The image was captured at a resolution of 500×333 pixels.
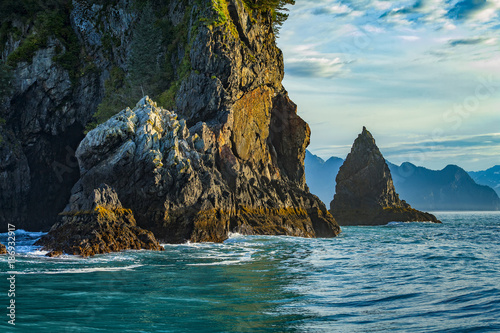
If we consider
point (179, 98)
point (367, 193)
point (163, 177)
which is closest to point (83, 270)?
point (163, 177)

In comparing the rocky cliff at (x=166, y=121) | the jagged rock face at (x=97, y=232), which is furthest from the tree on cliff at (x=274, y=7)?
the jagged rock face at (x=97, y=232)

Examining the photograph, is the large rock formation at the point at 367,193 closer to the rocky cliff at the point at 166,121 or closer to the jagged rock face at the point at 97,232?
the rocky cliff at the point at 166,121

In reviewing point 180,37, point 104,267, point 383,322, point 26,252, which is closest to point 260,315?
point 383,322

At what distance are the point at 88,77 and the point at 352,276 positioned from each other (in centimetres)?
4773

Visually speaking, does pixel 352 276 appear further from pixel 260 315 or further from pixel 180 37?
pixel 180 37

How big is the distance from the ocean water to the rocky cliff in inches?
478

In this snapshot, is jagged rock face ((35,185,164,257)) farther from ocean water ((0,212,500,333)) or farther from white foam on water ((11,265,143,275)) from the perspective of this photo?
white foam on water ((11,265,143,275))

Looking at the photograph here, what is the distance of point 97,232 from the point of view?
27.7 metres

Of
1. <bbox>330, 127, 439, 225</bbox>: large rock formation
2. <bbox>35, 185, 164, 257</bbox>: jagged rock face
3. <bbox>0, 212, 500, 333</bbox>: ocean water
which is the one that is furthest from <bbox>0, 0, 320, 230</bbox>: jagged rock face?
<bbox>330, 127, 439, 225</bbox>: large rock formation

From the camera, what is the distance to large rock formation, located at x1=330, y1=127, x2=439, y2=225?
9656cm

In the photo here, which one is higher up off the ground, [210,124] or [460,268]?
[210,124]

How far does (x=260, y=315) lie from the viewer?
1248cm

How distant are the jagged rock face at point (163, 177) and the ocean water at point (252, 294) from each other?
1013 cm

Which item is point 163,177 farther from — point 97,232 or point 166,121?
point 97,232
